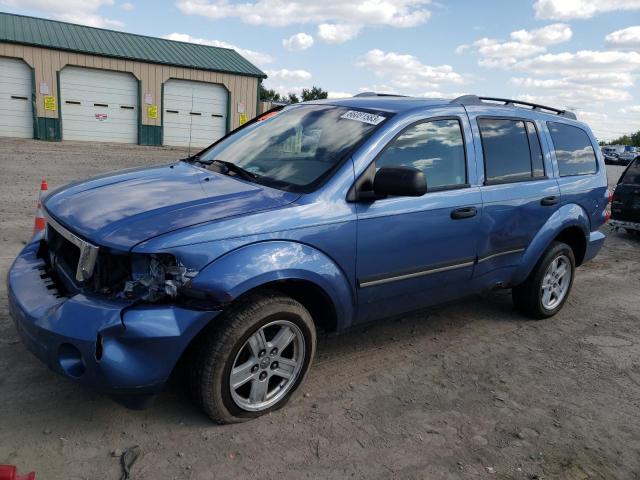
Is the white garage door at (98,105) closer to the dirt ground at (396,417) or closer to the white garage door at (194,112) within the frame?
the white garage door at (194,112)

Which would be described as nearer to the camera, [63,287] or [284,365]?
[63,287]

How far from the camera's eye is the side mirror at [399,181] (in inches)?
124

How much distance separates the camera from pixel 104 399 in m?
3.18

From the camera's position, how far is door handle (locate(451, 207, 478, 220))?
3.78 m

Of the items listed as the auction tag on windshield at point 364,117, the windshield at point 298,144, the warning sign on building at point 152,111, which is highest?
the warning sign on building at point 152,111

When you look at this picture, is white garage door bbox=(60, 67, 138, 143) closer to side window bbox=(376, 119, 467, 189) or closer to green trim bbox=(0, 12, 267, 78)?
green trim bbox=(0, 12, 267, 78)

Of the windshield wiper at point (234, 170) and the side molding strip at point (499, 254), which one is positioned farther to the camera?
the side molding strip at point (499, 254)

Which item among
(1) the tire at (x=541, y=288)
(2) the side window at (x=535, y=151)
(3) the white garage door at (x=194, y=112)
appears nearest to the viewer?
(2) the side window at (x=535, y=151)

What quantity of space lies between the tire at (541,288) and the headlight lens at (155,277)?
3358mm

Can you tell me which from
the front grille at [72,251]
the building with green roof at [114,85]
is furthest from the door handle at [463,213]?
the building with green roof at [114,85]

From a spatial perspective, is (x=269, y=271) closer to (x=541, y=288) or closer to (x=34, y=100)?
(x=541, y=288)

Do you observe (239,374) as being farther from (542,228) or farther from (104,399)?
(542,228)

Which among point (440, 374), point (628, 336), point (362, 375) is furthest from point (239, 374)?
point (628, 336)

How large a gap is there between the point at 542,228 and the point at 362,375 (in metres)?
2.11
